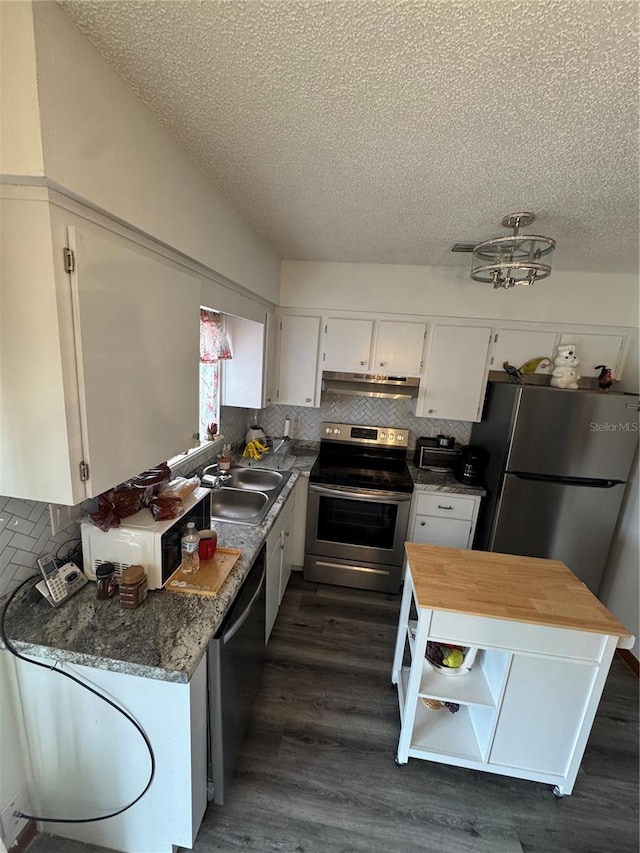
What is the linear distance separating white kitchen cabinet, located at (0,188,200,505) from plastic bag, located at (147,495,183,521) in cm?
21

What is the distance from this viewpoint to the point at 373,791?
4.94 feet

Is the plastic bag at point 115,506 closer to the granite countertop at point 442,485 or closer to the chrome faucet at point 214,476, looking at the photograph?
the chrome faucet at point 214,476

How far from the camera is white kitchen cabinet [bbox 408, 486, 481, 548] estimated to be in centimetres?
262

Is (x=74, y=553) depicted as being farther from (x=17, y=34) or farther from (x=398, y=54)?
(x=398, y=54)

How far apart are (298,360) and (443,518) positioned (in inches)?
65.3

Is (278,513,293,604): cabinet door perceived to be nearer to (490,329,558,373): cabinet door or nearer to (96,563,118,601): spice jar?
(96,563,118,601): spice jar

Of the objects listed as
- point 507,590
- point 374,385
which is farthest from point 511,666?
point 374,385

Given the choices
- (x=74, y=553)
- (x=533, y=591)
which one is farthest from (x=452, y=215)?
(x=74, y=553)

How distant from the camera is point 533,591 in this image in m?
1.49

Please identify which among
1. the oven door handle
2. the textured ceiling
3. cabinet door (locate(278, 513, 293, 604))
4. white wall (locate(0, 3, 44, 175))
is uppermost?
the textured ceiling

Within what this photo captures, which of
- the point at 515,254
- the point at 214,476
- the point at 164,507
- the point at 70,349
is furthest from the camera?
the point at 214,476

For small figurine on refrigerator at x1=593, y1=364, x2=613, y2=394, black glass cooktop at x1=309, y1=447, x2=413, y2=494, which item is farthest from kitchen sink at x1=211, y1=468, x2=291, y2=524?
small figurine on refrigerator at x1=593, y1=364, x2=613, y2=394

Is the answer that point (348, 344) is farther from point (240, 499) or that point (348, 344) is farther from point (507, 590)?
point (507, 590)

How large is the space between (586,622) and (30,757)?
2045 millimetres
